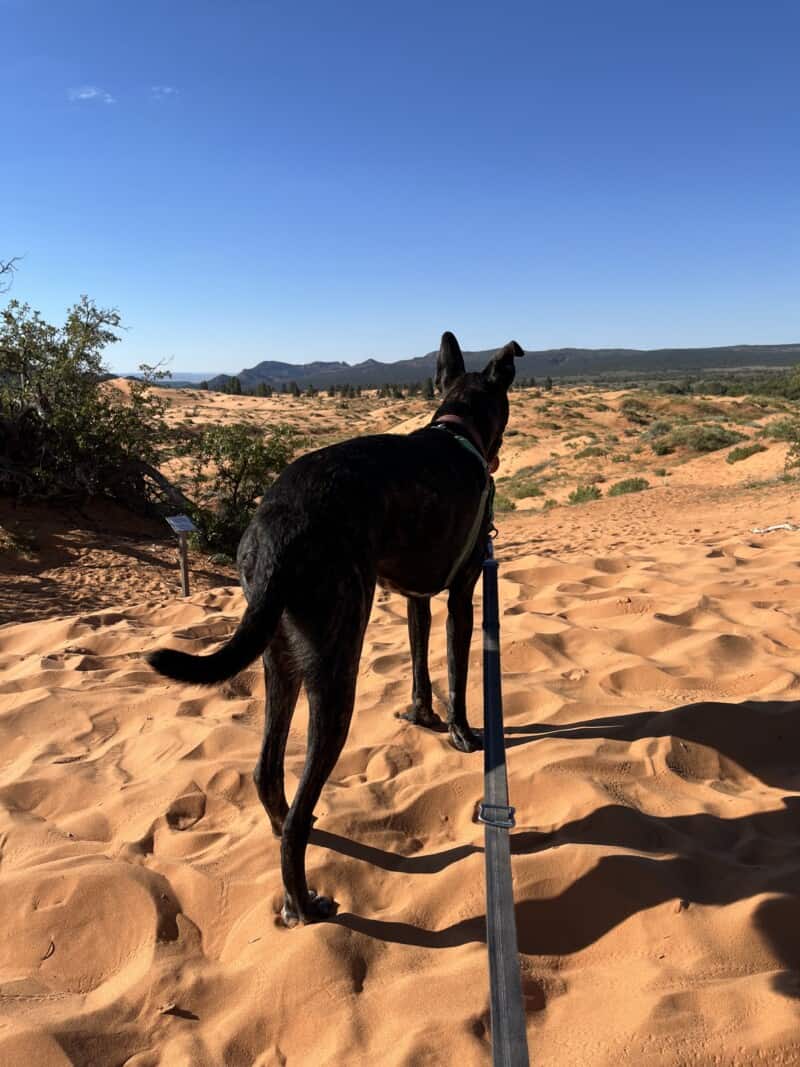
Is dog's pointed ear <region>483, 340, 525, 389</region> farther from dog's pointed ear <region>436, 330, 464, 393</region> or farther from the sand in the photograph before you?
the sand

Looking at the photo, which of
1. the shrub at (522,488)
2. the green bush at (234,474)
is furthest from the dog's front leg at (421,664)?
the shrub at (522,488)

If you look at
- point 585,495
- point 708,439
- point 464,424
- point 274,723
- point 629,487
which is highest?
point 464,424

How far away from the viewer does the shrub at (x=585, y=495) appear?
15526 millimetres

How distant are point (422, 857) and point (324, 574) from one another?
1215 millimetres

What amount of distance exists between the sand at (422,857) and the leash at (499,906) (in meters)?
0.35

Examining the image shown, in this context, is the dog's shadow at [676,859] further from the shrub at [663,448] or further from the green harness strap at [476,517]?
the shrub at [663,448]

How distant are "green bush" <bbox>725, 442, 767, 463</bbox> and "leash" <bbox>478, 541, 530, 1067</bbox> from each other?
16472 millimetres

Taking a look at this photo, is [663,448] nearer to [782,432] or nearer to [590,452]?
[590,452]

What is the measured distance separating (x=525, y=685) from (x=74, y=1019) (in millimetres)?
2581

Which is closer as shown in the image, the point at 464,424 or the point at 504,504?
the point at 464,424

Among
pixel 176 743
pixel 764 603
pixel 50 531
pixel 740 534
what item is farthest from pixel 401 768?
pixel 50 531

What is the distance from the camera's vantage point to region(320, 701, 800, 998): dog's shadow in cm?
203

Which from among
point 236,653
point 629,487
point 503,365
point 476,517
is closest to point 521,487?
point 629,487

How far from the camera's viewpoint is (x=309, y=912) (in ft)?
7.09
